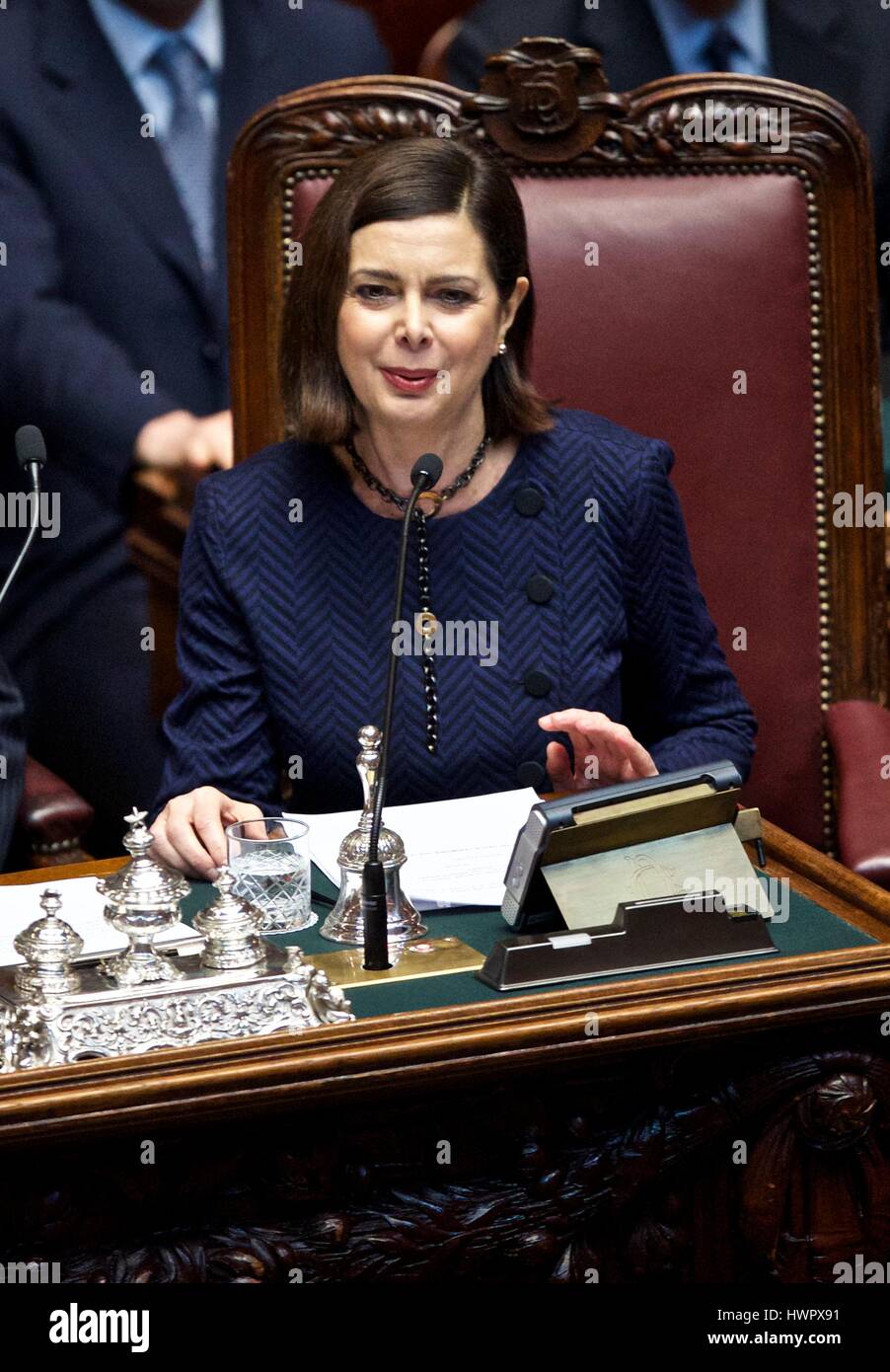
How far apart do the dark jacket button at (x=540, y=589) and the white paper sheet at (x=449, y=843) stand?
364mm

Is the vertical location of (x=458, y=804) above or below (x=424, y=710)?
below

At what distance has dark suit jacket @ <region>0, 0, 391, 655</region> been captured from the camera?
3100 millimetres

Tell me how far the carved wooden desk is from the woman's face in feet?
2.75

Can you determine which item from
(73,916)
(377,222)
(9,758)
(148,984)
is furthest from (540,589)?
(148,984)

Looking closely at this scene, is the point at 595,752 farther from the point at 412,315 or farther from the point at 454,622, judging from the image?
the point at 412,315

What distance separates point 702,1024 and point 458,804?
1.79 ft

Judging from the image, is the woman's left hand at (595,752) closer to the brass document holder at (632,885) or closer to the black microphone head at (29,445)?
the brass document holder at (632,885)

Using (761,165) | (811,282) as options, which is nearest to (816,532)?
(811,282)

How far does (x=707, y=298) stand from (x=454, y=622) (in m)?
0.66

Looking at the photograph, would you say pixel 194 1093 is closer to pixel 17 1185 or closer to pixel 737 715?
pixel 17 1185

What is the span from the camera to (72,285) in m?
3.13

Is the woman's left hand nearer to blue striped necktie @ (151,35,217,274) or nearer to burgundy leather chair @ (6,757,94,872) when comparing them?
burgundy leather chair @ (6,757,94,872)

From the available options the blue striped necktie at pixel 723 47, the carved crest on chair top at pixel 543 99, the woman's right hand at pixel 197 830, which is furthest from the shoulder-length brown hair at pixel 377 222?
the blue striped necktie at pixel 723 47

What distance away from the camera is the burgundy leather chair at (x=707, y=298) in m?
2.65
